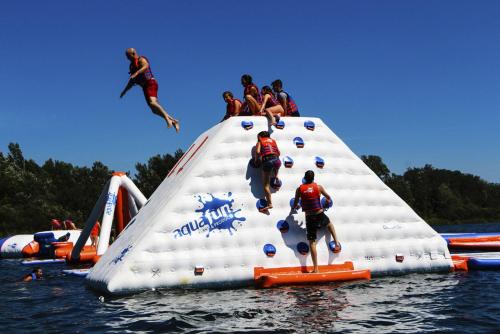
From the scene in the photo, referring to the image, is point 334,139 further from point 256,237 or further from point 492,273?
point 492,273

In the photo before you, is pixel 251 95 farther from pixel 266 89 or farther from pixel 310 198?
pixel 310 198

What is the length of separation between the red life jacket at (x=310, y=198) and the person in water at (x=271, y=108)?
1.73 m

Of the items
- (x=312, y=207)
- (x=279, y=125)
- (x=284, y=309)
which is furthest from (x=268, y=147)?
(x=284, y=309)

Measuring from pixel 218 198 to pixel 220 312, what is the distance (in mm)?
2808

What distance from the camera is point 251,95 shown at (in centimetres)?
1064

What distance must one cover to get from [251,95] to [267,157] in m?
1.96

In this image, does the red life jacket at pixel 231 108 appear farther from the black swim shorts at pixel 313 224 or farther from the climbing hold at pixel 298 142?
the black swim shorts at pixel 313 224

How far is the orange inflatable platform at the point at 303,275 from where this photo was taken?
8430 millimetres

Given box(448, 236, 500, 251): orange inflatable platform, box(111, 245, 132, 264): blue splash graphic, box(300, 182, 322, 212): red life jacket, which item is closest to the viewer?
box(111, 245, 132, 264): blue splash graphic

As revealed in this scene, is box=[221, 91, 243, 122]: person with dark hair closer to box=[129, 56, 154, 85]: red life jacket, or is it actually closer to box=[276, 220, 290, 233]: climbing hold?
box=[129, 56, 154, 85]: red life jacket

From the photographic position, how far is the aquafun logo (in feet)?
28.7

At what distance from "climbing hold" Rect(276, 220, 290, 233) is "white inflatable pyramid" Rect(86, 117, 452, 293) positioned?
18mm

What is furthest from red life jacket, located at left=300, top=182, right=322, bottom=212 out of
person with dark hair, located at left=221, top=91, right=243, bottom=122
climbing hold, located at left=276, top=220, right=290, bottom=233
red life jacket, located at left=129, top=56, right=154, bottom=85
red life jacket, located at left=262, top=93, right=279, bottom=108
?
red life jacket, located at left=129, top=56, right=154, bottom=85

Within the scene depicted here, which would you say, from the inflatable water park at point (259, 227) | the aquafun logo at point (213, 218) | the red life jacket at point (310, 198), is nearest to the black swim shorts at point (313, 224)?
the red life jacket at point (310, 198)
